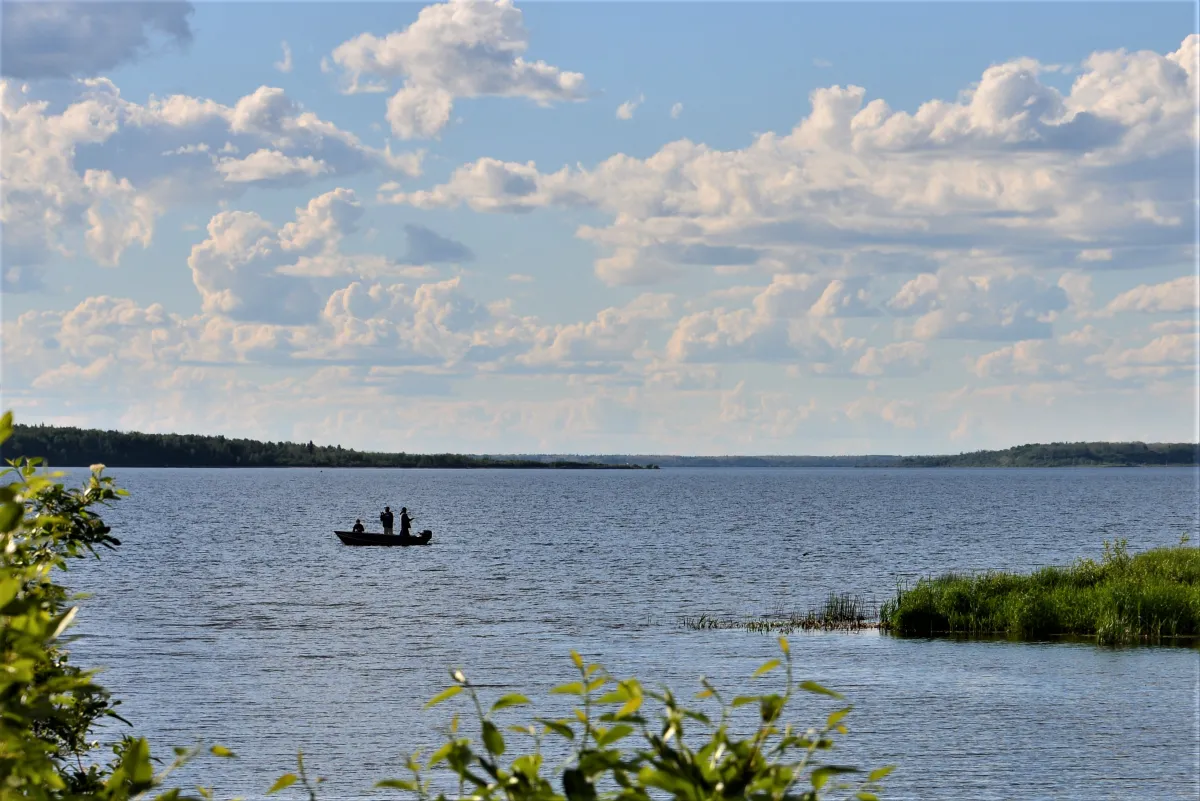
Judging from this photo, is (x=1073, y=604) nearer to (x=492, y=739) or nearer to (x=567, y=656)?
(x=567, y=656)

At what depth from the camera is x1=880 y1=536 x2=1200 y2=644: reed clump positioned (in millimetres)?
41250

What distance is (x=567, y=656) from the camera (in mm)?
40875

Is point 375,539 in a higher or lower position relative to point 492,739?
lower

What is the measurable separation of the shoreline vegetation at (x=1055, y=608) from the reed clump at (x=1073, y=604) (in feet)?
0.11

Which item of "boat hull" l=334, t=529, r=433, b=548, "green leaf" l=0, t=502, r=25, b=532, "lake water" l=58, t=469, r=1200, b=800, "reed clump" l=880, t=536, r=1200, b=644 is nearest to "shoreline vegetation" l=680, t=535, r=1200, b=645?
"reed clump" l=880, t=536, r=1200, b=644

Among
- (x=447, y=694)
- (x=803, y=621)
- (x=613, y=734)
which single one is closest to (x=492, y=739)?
(x=447, y=694)

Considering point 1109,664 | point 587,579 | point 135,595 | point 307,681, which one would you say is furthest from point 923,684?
point 135,595

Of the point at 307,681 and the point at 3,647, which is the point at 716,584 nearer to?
the point at 307,681

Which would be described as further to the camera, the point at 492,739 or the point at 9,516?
the point at 492,739

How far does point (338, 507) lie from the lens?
182875 millimetres

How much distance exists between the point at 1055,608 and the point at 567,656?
16.8 meters

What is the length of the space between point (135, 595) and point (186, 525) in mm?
71530

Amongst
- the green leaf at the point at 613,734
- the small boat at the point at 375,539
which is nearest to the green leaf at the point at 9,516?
the green leaf at the point at 613,734

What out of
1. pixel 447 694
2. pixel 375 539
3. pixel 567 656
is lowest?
pixel 567 656
